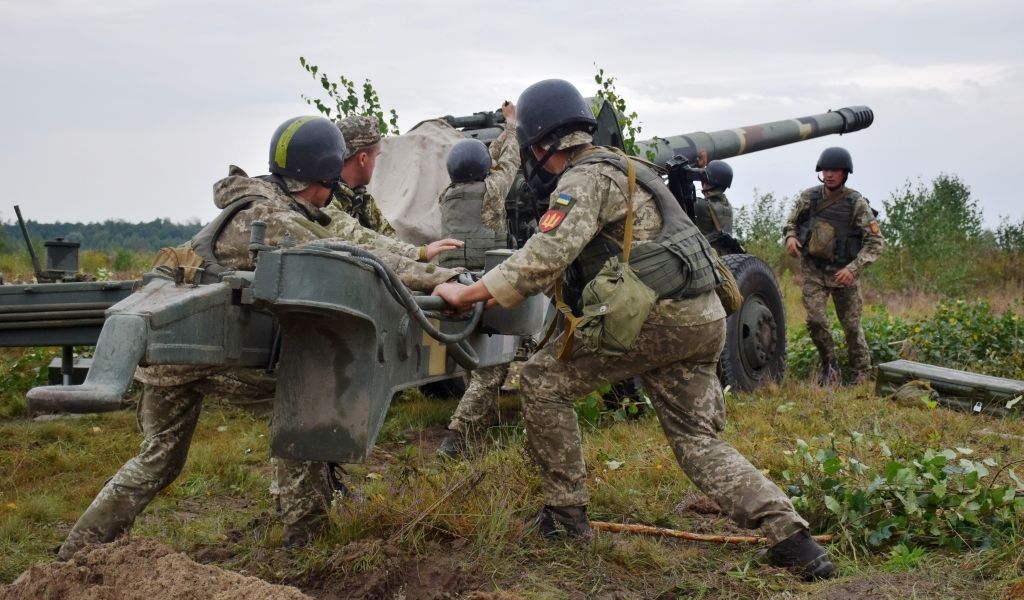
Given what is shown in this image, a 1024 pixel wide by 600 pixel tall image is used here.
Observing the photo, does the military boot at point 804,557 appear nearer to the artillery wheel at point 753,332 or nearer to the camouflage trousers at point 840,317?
the artillery wheel at point 753,332

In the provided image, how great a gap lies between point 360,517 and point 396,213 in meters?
3.77

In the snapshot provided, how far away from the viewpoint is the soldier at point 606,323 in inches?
161

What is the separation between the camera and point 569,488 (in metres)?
4.44

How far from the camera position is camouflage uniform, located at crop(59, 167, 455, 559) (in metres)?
4.01

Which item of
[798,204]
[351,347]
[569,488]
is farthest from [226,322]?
[798,204]

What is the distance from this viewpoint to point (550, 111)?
4406 mm

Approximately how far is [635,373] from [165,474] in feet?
6.29

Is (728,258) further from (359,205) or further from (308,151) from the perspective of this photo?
(308,151)

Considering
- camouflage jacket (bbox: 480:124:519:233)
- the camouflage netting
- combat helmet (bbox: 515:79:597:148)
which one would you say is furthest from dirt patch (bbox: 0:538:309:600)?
the camouflage netting

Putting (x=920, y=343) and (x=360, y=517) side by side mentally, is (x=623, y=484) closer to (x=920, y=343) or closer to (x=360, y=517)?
(x=360, y=517)

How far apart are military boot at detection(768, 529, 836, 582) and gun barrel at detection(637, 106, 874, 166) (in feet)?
15.5

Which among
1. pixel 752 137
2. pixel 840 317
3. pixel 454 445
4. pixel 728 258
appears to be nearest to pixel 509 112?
pixel 728 258

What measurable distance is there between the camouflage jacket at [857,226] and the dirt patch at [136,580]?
7.31 meters

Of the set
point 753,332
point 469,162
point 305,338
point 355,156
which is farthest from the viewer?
point 753,332
